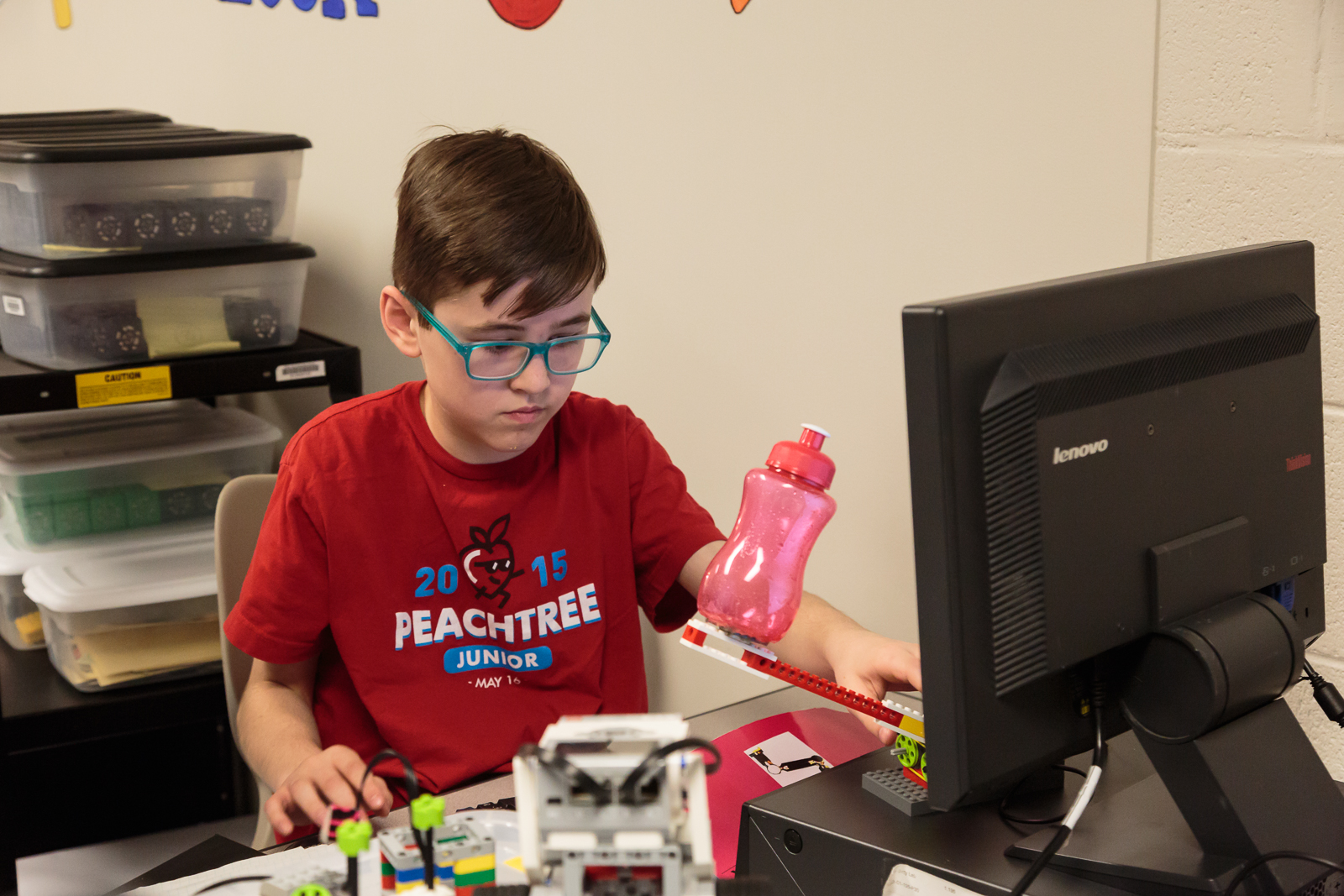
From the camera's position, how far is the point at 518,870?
2.31ft

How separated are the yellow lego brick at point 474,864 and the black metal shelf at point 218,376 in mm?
1313

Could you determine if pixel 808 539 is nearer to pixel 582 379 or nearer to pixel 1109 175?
pixel 1109 175

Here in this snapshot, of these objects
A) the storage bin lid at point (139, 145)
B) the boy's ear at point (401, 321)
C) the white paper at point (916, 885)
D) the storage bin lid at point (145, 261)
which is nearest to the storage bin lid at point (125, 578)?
the storage bin lid at point (145, 261)

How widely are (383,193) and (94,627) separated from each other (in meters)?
0.86

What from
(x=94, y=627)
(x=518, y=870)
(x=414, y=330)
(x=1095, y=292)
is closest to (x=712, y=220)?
(x=414, y=330)

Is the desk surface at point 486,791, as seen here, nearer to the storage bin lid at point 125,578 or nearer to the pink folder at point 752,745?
the pink folder at point 752,745

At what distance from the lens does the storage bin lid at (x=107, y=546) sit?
76.1 inches

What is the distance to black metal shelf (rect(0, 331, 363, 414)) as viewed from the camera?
1.77 metres

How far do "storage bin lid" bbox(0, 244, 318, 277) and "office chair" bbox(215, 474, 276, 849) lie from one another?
55cm

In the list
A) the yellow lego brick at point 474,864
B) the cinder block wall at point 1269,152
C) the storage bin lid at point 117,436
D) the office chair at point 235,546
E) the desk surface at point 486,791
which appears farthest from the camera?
the storage bin lid at point 117,436

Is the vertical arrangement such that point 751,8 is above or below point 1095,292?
above

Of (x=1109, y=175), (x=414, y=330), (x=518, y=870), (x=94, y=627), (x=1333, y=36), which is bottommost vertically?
(x=94, y=627)

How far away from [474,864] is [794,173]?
38.2 inches

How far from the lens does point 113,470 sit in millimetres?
1991
